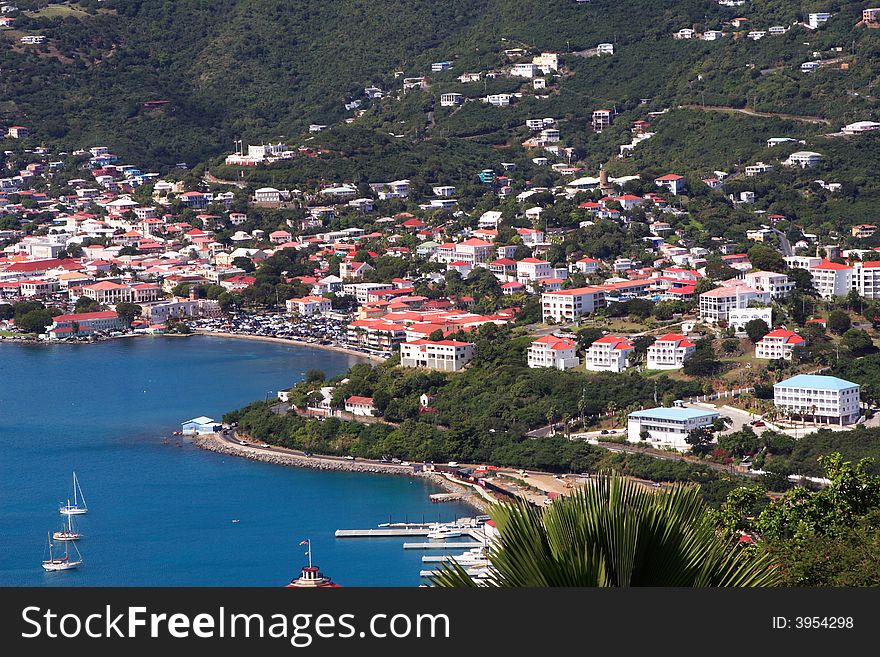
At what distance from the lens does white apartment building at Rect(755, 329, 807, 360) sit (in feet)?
54.2

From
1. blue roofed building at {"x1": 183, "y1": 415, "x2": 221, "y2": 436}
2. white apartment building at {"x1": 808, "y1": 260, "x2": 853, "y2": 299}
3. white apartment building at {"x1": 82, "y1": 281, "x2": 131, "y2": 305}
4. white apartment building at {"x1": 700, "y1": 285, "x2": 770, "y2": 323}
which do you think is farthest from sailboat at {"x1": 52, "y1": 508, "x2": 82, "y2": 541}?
white apartment building at {"x1": 82, "y1": 281, "x2": 131, "y2": 305}

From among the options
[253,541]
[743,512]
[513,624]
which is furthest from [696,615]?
[253,541]

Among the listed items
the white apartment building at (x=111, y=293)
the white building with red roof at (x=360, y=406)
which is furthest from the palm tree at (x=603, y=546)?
the white apartment building at (x=111, y=293)

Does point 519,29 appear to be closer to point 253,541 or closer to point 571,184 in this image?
point 571,184

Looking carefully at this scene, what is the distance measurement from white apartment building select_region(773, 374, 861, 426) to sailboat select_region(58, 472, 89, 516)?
19.6 ft

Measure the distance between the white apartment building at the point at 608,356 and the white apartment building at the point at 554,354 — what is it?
0.18m

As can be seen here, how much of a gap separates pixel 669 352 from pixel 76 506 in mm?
6018

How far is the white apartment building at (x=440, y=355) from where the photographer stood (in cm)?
1819

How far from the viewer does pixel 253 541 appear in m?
12.9

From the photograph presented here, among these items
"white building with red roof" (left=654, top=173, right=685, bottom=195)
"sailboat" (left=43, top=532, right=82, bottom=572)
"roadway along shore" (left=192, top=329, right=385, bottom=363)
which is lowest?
"sailboat" (left=43, top=532, right=82, bottom=572)

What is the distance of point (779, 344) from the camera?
16.5 metres

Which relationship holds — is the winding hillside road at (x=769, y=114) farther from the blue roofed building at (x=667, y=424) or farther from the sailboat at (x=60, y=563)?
the sailboat at (x=60, y=563)

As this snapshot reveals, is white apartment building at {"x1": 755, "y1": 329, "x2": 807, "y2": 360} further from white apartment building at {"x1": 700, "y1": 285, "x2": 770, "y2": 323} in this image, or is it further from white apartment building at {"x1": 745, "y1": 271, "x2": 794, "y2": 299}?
white apartment building at {"x1": 745, "y1": 271, "x2": 794, "y2": 299}

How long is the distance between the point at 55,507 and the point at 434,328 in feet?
20.8
